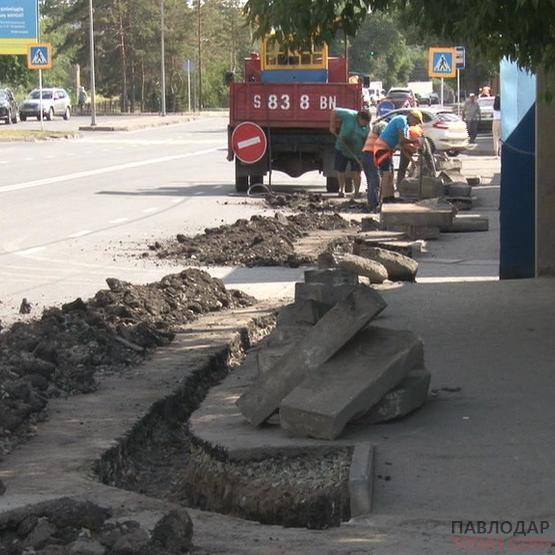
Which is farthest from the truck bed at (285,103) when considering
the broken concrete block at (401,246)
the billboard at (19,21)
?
the billboard at (19,21)

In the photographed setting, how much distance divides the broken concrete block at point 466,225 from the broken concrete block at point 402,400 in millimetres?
11301

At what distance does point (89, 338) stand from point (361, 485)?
415 centimetres

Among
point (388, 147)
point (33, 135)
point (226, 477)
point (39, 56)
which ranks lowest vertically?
point (33, 135)

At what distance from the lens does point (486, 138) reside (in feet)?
188

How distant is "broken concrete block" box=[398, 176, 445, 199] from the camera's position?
2308cm

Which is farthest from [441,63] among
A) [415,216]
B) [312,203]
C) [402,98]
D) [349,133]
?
[402,98]

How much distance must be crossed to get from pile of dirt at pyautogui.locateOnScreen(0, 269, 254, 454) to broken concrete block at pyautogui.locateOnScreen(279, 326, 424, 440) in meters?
1.55

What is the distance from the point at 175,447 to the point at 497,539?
2.90 metres

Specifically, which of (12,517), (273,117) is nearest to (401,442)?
(12,517)

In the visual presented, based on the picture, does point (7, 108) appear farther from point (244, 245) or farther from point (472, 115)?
point (244, 245)

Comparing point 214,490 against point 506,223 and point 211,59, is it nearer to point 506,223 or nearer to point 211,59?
point 506,223

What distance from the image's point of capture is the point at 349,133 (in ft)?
78.0

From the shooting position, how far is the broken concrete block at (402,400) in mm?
7172

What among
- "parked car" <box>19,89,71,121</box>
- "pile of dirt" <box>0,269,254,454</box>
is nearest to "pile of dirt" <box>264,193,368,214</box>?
"pile of dirt" <box>0,269,254,454</box>
